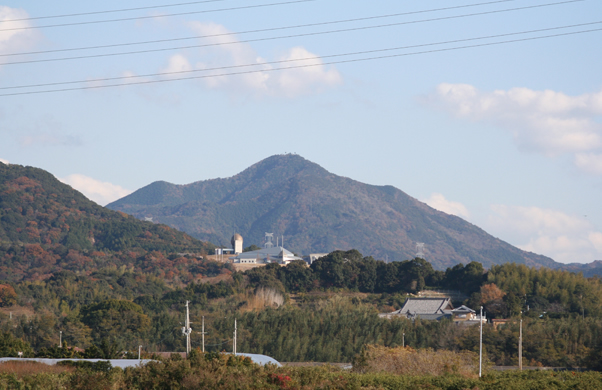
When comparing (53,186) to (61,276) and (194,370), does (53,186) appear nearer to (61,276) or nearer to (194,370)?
(61,276)

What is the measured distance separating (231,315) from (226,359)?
35.0 meters

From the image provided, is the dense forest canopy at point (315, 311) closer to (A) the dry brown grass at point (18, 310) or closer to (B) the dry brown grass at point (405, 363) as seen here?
(A) the dry brown grass at point (18, 310)

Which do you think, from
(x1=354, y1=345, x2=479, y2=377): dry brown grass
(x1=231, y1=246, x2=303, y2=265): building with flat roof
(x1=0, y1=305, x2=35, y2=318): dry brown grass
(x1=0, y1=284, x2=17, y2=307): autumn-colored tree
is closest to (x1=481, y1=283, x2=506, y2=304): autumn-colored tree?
(x1=354, y1=345, x2=479, y2=377): dry brown grass

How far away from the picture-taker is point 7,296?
68000 mm

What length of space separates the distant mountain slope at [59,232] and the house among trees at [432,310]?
164 feet

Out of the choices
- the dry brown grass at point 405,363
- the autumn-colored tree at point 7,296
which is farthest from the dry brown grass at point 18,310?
the dry brown grass at point 405,363

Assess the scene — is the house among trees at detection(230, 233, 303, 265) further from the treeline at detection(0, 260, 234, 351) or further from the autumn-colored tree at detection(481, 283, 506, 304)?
the autumn-colored tree at detection(481, 283, 506, 304)

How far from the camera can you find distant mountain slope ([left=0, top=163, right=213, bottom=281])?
344 ft

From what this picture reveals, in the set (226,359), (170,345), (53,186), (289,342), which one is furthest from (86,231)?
(226,359)

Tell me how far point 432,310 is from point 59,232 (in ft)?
268

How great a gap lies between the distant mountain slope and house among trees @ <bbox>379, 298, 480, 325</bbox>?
1971 inches

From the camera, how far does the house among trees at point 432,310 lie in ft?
206

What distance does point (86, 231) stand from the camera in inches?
5034

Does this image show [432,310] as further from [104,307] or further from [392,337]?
[104,307]
